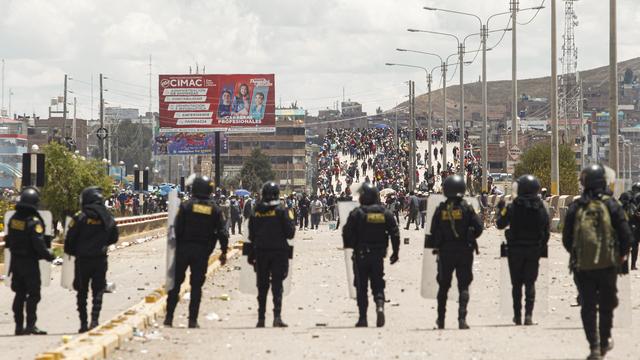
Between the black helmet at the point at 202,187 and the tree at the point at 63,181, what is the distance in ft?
113

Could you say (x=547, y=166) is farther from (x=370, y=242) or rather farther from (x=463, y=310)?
(x=463, y=310)

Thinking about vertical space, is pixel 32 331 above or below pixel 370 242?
below

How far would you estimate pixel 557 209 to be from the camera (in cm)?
Answer: 4425

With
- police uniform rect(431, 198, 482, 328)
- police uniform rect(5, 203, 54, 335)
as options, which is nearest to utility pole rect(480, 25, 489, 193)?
police uniform rect(431, 198, 482, 328)

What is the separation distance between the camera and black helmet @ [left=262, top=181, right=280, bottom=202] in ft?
50.6

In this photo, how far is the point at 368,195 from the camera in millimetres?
15414

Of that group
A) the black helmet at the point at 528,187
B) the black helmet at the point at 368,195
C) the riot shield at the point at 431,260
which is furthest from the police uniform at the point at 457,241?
the black helmet at the point at 368,195

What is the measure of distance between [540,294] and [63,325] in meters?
5.52

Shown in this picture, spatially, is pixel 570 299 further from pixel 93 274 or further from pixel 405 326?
pixel 93 274

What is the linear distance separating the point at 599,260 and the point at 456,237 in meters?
3.10

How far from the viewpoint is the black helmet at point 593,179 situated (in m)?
12.1

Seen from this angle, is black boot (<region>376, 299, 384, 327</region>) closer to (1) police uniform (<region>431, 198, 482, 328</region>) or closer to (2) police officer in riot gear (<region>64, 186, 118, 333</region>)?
(1) police uniform (<region>431, 198, 482, 328</region>)

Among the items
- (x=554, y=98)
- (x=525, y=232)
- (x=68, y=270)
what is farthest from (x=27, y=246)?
(x=554, y=98)

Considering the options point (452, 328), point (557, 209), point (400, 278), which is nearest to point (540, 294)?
point (452, 328)
